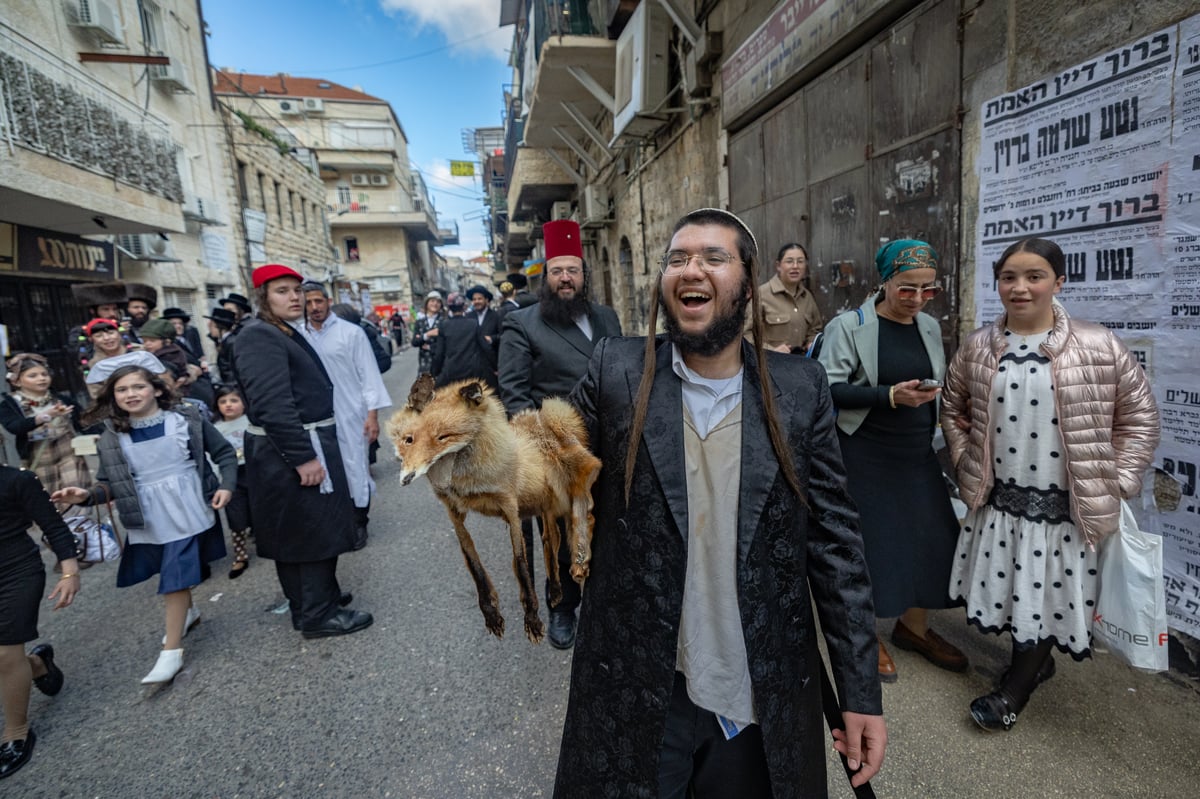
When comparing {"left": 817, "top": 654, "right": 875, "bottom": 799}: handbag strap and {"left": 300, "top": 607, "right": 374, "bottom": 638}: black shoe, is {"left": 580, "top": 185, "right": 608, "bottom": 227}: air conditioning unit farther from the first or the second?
{"left": 817, "top": 654, "right": 875, "bottom": 799}: handbag strap

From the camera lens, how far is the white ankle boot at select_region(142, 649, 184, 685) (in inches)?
126

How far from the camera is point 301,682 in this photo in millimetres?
3238

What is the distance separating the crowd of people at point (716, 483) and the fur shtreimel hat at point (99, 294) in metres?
2.24

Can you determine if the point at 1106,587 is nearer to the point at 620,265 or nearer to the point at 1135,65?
the point at 1135,65

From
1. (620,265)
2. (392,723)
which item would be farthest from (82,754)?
(620,265)

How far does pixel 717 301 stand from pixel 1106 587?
2.30 metres

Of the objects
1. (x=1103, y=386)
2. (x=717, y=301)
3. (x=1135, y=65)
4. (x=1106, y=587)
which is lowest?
(x=1106, y=587)

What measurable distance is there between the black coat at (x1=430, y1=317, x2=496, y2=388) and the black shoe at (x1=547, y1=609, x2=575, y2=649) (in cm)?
196

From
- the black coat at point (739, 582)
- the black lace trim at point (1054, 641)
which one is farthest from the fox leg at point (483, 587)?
the black lace trim at point (1054, 641)

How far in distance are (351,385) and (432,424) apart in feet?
10.5

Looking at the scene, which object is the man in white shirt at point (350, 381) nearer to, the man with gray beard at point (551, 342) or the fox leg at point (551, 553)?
the man with gray beard at point (551, 342)

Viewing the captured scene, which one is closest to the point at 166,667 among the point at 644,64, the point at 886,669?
the point at 886,669

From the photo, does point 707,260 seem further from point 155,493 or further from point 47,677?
point 47,677

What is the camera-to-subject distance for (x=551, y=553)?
4.52 feet
